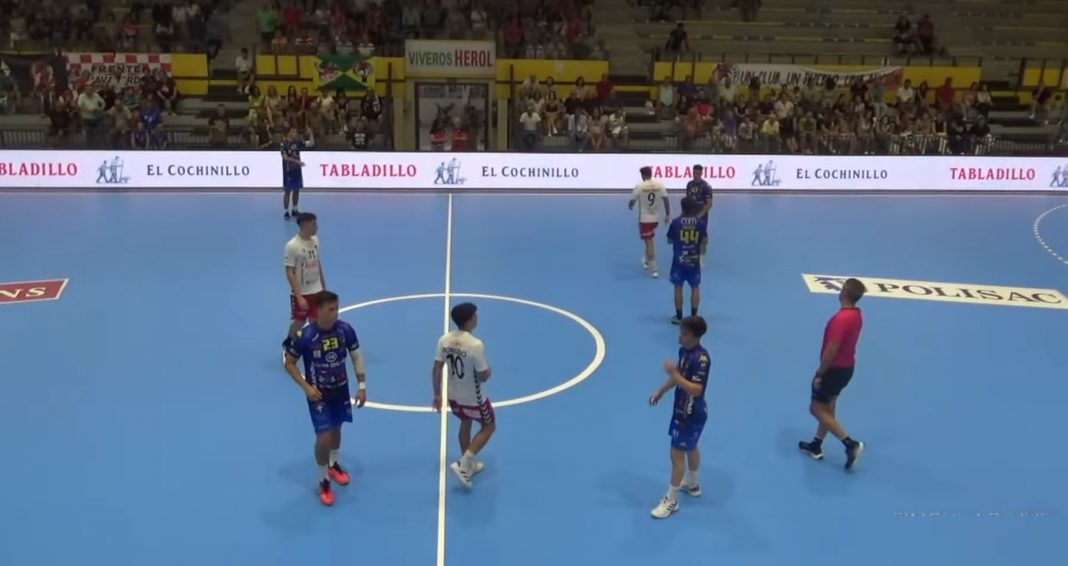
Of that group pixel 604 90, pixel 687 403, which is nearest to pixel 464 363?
pixel 687 403

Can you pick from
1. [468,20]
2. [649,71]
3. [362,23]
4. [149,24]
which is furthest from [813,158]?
[149,24]

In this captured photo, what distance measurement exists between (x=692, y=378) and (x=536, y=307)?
5441 millimetres

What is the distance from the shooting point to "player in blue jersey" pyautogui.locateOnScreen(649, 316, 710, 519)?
6.50 m

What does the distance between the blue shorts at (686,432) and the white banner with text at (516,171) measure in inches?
542

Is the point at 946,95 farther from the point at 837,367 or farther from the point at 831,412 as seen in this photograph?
the point at 837,367

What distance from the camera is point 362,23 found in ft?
83.7

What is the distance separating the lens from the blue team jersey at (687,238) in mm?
10359

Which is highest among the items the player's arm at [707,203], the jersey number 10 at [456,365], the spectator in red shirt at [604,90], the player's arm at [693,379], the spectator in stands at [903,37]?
the spectator in stands at [903,37]

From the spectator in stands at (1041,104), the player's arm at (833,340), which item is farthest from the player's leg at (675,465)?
the spectator in stands at (1041,104)

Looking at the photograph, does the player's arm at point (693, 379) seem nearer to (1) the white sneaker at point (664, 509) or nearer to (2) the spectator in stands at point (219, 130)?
(1) the white sneaker at point (664, 509)

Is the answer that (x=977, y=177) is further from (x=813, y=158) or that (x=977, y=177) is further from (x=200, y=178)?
(x=200, y=178)

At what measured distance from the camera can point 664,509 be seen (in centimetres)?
707

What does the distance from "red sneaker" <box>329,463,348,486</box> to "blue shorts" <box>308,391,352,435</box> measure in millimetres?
618

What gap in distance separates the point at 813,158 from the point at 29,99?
19.1 metres
